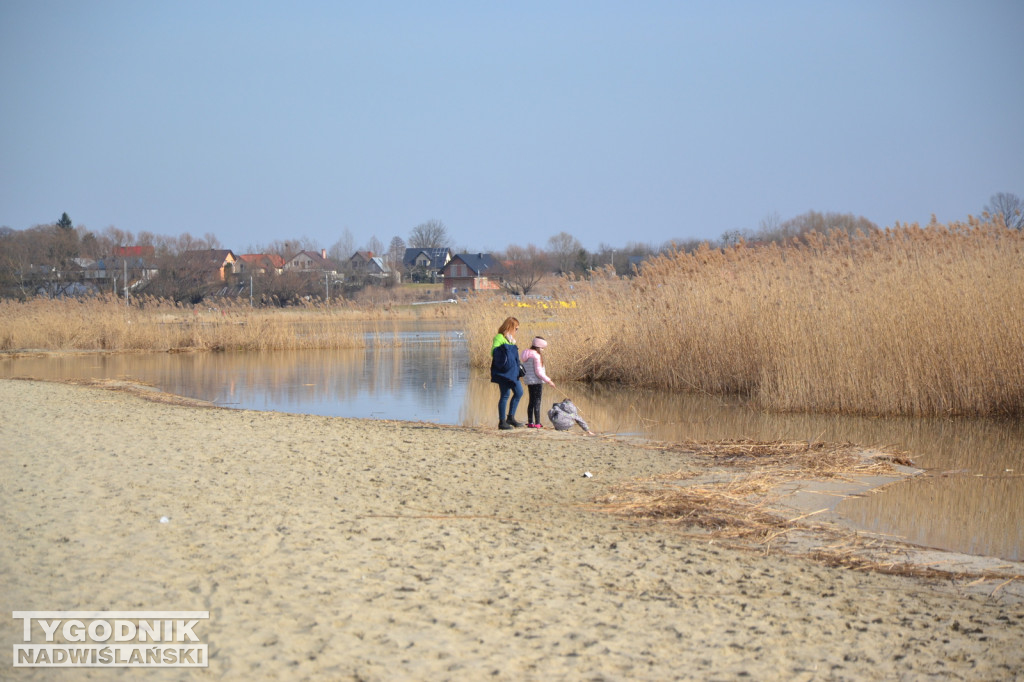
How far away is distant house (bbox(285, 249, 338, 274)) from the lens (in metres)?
87.3

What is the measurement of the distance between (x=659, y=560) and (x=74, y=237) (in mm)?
69129

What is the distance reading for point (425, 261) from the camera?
116 metres

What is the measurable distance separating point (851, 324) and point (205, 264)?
6392cm

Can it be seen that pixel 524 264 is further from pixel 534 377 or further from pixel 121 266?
pixel 534 377

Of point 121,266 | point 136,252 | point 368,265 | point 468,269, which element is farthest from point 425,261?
point 121,266

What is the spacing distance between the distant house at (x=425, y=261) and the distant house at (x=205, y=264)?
3330cm

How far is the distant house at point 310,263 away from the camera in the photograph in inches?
3438

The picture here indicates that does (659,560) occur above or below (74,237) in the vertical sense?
below

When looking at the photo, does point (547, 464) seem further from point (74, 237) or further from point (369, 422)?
point (74, 237)

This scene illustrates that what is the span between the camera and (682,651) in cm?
398

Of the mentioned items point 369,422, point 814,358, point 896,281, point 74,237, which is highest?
point 74,237

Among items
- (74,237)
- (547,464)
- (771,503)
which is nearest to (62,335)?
(547,464)

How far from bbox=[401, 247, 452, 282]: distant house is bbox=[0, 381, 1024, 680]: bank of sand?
98.4 m

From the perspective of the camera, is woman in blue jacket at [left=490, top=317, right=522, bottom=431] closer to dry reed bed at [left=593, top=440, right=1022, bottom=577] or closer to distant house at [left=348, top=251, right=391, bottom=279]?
dry reed bed at [left=593, top=440, right=1022, bottom=577]
